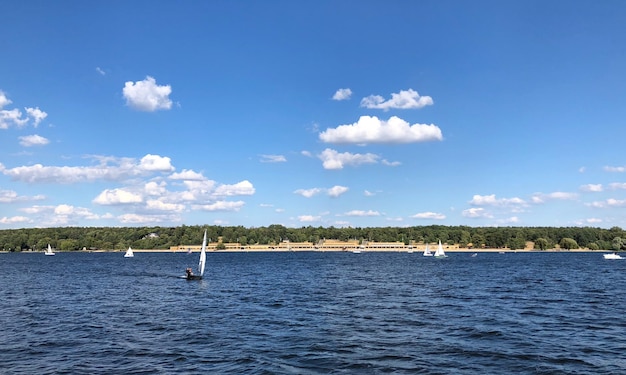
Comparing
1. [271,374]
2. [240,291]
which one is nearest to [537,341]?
[271,374]

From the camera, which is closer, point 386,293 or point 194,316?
point 194,316

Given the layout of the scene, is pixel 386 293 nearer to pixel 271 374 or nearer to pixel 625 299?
pixel 625 299

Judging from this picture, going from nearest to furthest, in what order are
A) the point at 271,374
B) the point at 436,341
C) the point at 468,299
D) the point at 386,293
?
the point at 271,374, the point at 436,341, the point at 468,299, the point at 386,293

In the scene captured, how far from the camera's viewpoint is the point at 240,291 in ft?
247

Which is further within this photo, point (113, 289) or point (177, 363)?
point (113, 289)

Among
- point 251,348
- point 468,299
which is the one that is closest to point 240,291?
point 468,299

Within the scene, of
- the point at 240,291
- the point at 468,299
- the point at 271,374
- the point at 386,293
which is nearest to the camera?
the point at 271,374

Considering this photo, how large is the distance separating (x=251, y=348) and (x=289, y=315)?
14.8 metres

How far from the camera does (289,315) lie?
48.3 m

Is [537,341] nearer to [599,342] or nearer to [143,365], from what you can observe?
[599,342]

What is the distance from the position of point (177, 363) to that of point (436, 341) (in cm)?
1741

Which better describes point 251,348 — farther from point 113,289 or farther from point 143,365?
point 113,289

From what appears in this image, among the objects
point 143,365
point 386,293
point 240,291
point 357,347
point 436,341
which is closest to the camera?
point 143,365

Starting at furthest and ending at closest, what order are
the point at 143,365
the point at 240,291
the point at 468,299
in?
the point at 240,291 → the point at 468,299 → the point at 143,365
